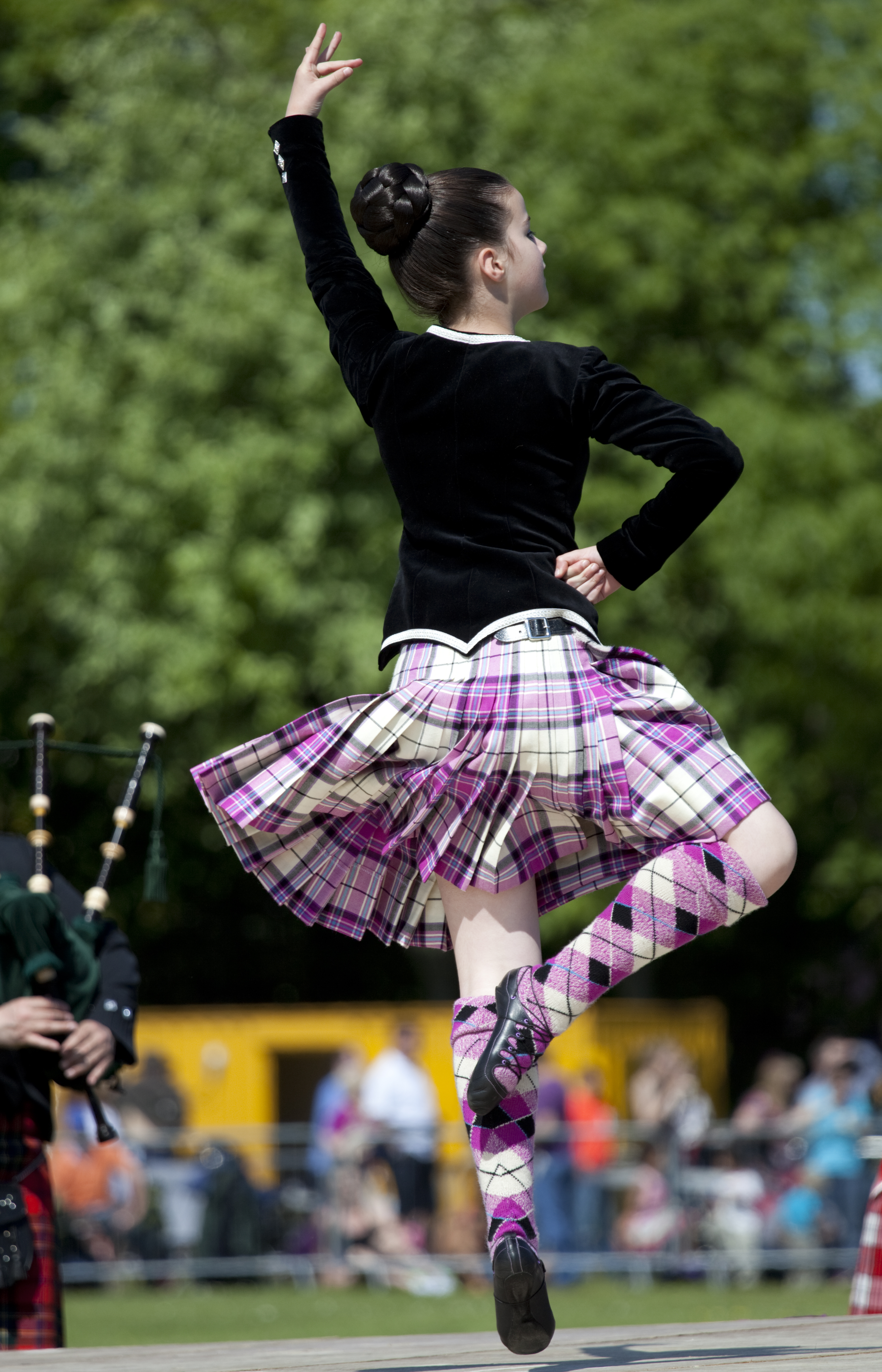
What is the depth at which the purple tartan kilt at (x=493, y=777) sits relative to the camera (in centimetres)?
327

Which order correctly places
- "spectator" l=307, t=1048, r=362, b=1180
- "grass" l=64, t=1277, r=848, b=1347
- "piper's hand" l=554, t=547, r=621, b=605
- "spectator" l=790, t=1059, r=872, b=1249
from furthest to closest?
"spectator" l=307, t=1048, r=362, b=1180, "spectator" l=790, t=1059, r=872, b=1249, "grass" l=64, t=1277, r=848, b=1347, "piper's hand" l=554, t=547, r=621, b=605

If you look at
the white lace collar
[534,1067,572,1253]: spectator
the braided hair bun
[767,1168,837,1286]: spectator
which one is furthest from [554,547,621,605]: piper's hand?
[767,1168,837,1286]: spectator

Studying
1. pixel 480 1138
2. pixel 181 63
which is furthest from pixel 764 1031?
pixel 480 1138

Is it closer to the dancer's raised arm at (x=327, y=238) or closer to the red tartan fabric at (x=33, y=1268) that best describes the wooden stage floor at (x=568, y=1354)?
the red tartan fabric at (x=33, y=1268)

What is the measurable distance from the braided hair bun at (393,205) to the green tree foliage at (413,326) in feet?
43.7

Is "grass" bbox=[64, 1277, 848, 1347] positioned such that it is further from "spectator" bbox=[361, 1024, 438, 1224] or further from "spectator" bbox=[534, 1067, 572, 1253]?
"spectator" bbox=[361, 1024, 438, 1224]

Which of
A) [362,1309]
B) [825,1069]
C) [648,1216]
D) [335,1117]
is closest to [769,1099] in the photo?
[825,1069]

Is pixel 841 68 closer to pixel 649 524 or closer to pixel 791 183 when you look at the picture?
pixel 791 183

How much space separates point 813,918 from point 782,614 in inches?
421

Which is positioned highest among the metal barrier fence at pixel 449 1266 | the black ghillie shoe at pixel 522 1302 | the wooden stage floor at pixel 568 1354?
the black ghillie shoe at pixel 522 1302

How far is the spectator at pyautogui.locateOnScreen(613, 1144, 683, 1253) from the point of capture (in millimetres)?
13695

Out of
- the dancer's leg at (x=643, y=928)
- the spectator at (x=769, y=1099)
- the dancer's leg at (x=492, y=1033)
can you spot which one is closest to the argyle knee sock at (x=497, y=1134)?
the dancer's leg at (x=492, y=1033)

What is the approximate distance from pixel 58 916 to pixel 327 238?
1945 millimetres

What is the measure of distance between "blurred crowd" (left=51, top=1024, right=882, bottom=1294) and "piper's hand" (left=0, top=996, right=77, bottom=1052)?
30.8 feet
